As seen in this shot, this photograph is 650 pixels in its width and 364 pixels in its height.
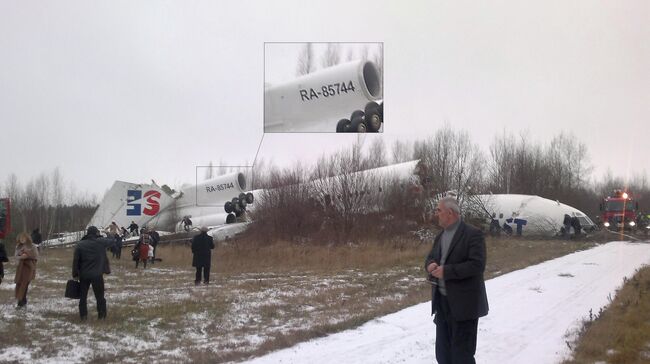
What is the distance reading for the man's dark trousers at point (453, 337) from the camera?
499cm

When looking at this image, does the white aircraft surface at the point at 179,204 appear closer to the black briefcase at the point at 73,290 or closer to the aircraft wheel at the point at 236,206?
the aircraft wheel at the point at 236,206

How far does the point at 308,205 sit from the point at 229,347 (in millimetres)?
26440

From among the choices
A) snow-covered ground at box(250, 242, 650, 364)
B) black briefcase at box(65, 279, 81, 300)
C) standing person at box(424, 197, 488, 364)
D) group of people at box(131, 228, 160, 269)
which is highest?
standing person at box(424, 197, 488, 364)

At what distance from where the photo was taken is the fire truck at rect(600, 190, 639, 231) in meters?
38.9

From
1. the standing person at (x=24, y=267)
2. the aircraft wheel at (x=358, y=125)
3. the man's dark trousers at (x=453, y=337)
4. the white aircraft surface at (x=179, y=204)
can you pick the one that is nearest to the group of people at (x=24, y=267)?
the standing person at (x=24, y=267)

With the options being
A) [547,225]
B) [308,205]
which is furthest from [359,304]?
[547,225]

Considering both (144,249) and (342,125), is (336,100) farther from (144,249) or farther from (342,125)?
(144,249)

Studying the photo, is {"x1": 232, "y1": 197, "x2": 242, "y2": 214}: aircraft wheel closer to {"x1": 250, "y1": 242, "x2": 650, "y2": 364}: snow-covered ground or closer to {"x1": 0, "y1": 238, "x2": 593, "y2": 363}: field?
{"x1": 0, "y1": 238, "x2": 593, "y2": 363}: field

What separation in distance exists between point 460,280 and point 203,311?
7.14 metres

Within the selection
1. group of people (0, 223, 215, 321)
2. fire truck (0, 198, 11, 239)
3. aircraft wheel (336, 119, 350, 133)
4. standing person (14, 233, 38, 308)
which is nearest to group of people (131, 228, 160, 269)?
fire truck (0, 198, 11, 239)

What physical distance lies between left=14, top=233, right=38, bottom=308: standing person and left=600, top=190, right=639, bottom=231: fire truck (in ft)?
117

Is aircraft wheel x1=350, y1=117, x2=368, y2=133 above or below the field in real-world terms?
above

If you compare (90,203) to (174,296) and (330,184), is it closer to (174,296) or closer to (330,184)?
(330,184)

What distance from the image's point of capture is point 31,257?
12.1 meters
